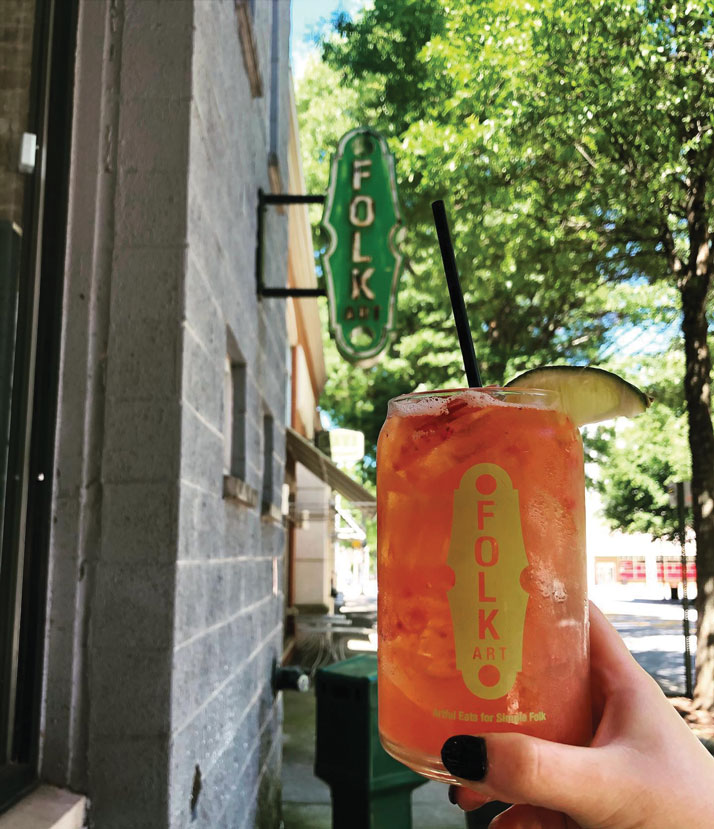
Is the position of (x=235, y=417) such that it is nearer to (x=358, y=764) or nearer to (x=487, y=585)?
(x=358, y=764)

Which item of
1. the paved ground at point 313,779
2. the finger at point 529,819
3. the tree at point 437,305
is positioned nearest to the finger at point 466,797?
the finger at point 529,819

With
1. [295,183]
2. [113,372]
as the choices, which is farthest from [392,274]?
[295,183]

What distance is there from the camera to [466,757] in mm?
1038

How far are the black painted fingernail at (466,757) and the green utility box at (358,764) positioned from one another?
3178 millimetres

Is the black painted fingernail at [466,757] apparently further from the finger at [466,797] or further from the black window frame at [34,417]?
the black window frame at [34,417]

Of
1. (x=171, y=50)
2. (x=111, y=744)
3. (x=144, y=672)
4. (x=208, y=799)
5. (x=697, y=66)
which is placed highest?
(x=697, y=66)

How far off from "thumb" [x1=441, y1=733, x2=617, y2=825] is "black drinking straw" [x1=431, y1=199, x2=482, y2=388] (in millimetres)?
559

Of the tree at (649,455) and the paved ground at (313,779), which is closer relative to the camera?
the paved ground at (313,779)

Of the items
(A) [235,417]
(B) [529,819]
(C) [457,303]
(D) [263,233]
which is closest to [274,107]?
(D) [263,233]

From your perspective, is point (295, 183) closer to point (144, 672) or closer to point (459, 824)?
point (459, 824)

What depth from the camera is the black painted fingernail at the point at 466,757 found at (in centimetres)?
102

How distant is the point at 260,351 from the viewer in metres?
4.82

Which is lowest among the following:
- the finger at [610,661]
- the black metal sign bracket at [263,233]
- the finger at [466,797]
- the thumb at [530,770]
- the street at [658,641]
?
the street at [658,641]

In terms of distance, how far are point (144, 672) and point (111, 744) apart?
Answer: 22 centimetres
